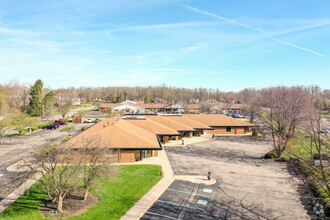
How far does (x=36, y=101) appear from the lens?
85.6 m

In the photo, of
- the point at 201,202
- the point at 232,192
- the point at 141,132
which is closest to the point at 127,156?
the point at 141,132

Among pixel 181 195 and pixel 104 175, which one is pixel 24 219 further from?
pixel 181 195

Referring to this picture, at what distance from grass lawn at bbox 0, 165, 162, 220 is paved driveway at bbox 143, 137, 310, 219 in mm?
2595

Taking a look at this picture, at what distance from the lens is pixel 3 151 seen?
121 ft

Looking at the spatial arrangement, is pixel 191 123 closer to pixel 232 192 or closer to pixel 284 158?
pixel 284 158

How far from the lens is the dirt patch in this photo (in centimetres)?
1777

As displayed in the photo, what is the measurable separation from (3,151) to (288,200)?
145 ft

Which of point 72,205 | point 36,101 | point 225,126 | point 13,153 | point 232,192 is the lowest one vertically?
point 72,205

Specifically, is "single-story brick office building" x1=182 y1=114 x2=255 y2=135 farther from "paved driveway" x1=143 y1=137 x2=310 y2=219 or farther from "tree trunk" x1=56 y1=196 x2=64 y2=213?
"tree trunk" x1=56 y1=196 x2=64 y2=213

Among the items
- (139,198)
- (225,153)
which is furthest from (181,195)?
(225,153)

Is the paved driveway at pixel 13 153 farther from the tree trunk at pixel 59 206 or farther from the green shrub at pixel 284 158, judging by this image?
the green shrub at pixel 284 158

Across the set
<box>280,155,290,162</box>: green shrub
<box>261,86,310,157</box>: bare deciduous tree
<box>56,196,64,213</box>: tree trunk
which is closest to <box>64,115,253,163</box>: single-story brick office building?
<box>56,196,64,213</box>: tree trunk

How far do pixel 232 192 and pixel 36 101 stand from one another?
88110 mm

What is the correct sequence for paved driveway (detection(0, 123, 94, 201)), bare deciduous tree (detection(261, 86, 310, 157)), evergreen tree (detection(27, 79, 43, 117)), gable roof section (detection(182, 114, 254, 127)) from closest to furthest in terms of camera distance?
1. paved driveway (detection(0, 123, 94, 201))
2. bare deciduous tree (detection(261, 86, 310, 157))
3. gable roof section (detection(182, 114, 254, 127))
4. evergreen tree (detection(27, 79, 43, 117))
